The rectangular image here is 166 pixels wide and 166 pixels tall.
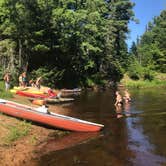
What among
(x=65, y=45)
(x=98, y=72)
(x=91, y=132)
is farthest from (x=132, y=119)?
(x=98, y=72)

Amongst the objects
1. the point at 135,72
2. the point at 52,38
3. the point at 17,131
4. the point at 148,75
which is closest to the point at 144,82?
the point at 135,72

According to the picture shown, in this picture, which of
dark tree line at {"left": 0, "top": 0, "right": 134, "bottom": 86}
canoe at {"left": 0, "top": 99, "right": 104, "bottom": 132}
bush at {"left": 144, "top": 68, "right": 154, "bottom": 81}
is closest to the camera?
canoe at {"left": 0, "top": 99, "right": 104, "bottom": 132}

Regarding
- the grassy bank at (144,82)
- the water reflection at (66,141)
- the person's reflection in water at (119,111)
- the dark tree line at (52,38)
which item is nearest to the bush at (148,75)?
the grassy bank at (144,82)

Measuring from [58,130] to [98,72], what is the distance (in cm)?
3990

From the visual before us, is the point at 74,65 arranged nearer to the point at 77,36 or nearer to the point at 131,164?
the point at 77,36

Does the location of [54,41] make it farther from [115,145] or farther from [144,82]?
[115,145]

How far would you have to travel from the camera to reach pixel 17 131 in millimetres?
15023

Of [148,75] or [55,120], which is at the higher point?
[148,75]

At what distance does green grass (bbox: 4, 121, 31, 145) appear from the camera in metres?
14.0

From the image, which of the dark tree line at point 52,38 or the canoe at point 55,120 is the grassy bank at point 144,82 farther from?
the canoe at point 55,120

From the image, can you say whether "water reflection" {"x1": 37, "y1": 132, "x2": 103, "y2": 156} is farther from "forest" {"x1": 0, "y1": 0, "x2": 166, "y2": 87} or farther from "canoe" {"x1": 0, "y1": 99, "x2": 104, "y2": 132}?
"forest" {"x1": 0, "y1": 0, "x2": 166, "y2": 87}

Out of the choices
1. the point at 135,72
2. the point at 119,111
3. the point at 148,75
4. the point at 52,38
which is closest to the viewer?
the point at 119,111

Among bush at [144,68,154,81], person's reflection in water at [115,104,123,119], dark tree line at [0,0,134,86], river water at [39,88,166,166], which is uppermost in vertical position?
dark tree line at [0,0,134,86]

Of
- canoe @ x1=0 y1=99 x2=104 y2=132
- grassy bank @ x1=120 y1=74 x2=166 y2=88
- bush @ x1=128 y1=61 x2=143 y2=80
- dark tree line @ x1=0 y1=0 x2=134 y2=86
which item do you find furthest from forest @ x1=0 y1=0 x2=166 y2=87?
canoe @ x1=0 y1=99 x2=104 y2=132
